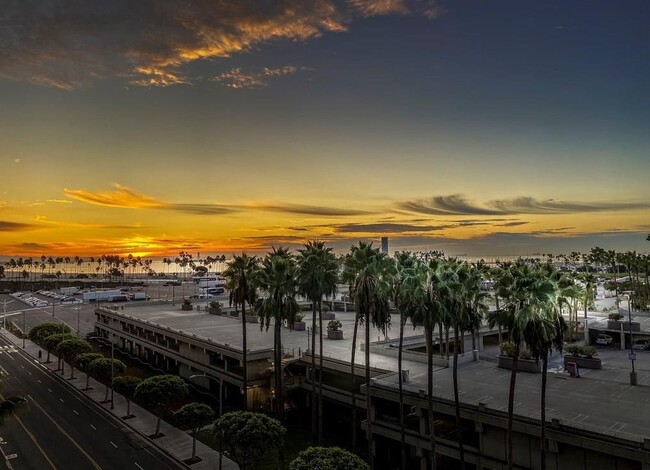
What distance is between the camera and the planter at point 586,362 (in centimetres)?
4466

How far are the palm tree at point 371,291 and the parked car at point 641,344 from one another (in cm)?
3814

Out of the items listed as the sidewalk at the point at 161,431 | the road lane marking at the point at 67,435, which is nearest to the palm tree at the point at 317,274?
the sidewalk at the point at 161,431

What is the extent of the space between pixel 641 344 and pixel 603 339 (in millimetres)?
4109

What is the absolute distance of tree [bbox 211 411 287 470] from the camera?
35.1 metres

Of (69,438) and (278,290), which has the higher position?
(278,290)

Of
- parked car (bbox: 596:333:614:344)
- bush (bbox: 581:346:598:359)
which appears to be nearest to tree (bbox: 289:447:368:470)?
bush (bbox: 581:346:598:359)

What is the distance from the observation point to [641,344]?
58094 millimetres

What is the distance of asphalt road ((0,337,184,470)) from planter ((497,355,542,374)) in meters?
31.9

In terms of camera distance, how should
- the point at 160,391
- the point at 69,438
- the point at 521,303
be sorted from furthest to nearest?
the point at 160,391, the point at 69,438, the point at 521,303

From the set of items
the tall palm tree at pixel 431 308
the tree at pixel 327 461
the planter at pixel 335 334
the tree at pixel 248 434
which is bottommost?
the tree at pixel 248 434

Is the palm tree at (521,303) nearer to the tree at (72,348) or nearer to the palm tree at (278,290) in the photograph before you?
the palm tree at (278,290)

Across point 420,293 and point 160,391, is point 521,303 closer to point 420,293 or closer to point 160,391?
point 420,293

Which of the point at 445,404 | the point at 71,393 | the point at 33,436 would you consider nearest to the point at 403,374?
the point at 445,404

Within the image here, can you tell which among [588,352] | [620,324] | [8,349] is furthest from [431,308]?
[8,349]
